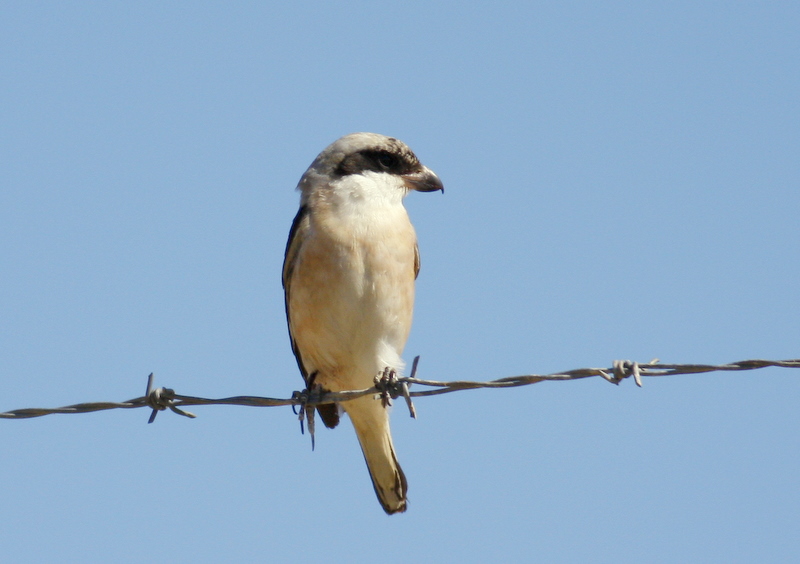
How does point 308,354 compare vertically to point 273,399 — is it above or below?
above

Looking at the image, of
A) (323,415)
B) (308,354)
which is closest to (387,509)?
(323,415)

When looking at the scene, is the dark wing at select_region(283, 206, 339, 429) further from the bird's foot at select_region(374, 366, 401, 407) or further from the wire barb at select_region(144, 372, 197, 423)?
the wire barb at select_region(144, 372, 197, 423)

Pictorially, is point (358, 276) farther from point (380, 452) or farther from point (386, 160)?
point (380, 452)

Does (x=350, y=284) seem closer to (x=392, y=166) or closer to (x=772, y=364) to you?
(x=392, y=166)

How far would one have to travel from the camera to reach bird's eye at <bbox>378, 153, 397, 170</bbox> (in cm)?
670

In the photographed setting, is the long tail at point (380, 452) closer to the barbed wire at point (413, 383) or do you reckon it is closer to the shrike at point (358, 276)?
the shrike at point (358, 276)

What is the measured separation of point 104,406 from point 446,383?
1524 mm

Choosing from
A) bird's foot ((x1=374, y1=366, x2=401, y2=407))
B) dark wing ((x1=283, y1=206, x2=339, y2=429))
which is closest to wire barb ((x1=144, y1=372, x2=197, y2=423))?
bird's foot ((x1=374, y1=366, x2=401, y2=407))

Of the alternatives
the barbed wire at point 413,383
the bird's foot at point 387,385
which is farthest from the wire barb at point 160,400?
the bird's foot at point 387,385

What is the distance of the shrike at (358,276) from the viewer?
19.8 ft

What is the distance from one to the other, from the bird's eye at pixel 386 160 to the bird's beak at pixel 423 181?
4.6 inches

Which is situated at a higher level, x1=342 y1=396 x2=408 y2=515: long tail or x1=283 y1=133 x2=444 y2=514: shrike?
x1=283 y1=133 x2=444 y2=514: shrike

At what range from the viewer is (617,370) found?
406 centimetres

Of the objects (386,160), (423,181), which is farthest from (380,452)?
(386,160)
